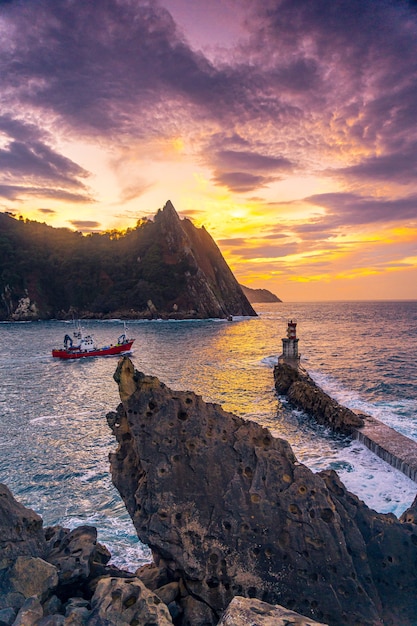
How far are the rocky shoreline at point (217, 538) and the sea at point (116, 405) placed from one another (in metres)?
3.97

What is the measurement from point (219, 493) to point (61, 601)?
10.7 ft

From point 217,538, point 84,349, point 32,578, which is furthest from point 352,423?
point 84,349

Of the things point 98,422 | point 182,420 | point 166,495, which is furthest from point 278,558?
point 98,422

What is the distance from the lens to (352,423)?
805 inches

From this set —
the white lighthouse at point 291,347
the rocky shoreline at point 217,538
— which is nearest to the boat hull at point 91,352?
the white lighthouse at point 291,347

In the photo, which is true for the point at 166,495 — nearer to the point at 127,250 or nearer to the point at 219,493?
the point at 219,493

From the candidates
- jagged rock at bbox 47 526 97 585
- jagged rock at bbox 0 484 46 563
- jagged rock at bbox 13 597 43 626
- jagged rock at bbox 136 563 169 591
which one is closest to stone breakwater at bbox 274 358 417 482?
jagged rock at bbox 136 563 169 591

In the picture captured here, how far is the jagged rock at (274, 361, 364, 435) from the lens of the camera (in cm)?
2080

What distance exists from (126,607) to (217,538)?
90.1 inches

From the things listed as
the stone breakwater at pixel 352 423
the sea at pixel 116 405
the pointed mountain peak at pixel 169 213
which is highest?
the pointed mountain peak at pixel 169 213

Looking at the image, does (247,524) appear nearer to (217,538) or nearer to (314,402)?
(217,538)

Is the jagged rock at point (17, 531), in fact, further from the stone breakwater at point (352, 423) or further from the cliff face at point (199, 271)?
the cliff face at point (199, 271)

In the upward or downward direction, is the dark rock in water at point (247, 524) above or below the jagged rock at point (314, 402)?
above

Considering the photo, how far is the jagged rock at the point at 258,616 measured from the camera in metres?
4.12
